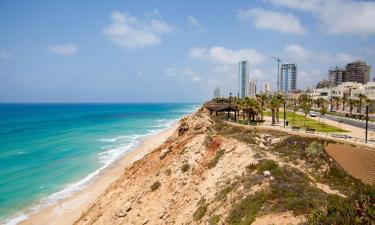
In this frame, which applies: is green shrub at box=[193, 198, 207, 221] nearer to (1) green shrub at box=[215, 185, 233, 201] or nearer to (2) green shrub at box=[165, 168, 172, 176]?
(1) green shrub at box=[215, 185, 233, 201]

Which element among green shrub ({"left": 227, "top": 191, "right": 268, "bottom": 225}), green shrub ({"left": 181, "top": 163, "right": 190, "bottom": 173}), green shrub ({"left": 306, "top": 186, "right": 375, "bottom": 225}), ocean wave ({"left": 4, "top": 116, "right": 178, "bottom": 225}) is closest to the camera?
green shrub ({"left": 306, "top": 186, "right": 375, "bottom": 225})

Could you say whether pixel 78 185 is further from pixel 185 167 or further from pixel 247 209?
pixel 247 209

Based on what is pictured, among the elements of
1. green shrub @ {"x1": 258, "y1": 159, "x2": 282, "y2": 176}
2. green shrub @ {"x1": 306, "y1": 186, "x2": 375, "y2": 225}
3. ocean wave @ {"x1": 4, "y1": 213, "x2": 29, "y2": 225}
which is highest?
green shrub @ {"x1": 306, "y1": 186, "x2": 375, "y2": 225}

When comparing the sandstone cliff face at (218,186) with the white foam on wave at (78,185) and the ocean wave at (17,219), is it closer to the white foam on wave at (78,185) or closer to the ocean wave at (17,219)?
the ocean wave at (17,219)

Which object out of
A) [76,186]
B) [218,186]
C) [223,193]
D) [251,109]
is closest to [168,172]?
[218,186]

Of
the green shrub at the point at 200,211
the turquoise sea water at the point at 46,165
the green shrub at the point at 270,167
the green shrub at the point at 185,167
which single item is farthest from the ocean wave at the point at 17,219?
the green shrub at the point at 270,167

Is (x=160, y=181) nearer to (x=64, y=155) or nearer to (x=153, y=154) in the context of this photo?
(x=153, y=154)

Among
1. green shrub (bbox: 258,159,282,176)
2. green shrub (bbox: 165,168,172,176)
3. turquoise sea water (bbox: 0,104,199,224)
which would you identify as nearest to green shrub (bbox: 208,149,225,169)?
green shrub (bbox: 165,168,172,176)

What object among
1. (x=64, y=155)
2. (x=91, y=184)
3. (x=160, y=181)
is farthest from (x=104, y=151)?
(x=160, y=181)

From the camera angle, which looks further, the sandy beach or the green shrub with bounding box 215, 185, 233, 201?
the sandy beach
